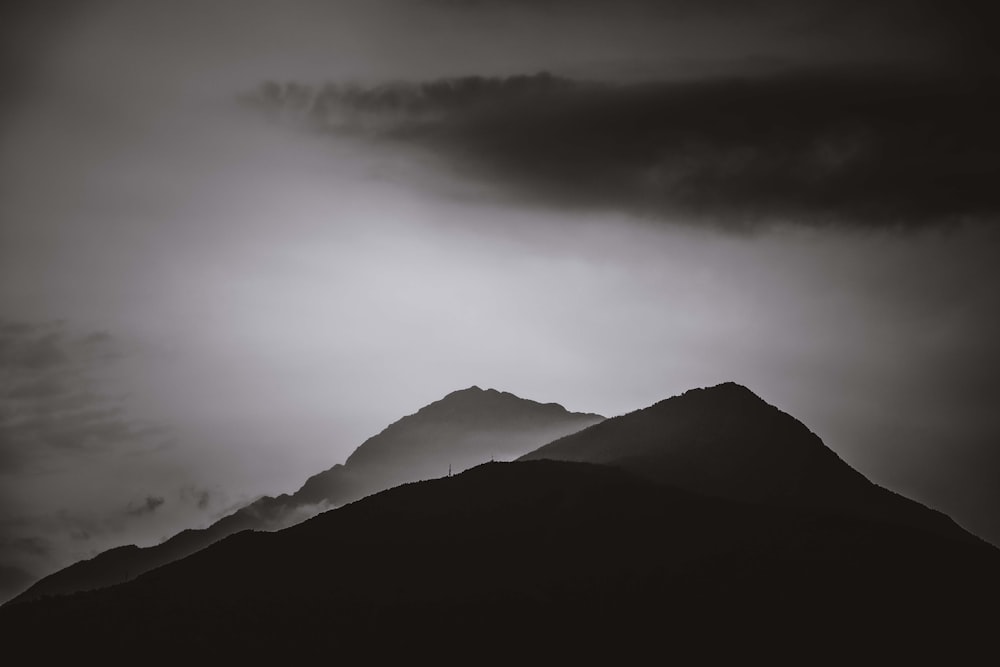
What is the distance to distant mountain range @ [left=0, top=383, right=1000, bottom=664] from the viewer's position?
95.6m

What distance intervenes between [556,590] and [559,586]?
106 centimetres

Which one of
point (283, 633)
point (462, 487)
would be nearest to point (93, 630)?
point (283, 633)

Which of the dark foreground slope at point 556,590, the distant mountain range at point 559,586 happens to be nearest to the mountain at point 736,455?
the distant mountain range at point 559,586

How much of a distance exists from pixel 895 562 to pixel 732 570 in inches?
824

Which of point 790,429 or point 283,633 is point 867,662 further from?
point 790,429

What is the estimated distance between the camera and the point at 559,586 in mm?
106375

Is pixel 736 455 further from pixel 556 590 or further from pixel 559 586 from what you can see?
pixel 556 590

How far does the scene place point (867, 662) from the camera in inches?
3585

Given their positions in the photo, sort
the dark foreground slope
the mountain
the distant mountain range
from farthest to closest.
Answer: the mountain, the dark foreground slope, the distant mountain range

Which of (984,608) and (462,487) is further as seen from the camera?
(462,487)

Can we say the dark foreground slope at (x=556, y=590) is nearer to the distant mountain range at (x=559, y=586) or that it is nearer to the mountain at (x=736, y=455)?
the distant mountain range at (x=559, y=586)

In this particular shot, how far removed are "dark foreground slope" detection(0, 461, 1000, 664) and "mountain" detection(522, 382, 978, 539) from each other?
60.7ft

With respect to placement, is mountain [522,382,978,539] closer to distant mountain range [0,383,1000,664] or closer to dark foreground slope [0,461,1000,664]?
distant mountain range [0,383,1000,664]

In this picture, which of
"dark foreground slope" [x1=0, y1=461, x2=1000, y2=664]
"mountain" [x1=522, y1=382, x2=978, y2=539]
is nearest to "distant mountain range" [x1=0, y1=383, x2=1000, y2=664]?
"dark foreground slope" [x1=0, y1=461, x2=1000, y2=664]
